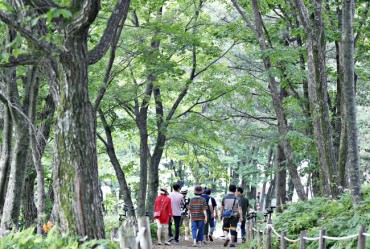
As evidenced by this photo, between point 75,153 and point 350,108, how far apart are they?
17.2ft

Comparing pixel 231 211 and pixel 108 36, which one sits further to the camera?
pixel 231 211

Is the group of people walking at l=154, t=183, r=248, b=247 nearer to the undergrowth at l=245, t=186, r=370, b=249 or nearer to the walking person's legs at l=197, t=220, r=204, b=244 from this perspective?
the walking person's legs at l=197, t=220, r=204, b=244

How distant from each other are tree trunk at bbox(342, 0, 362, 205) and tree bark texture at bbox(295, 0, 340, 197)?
2770mm

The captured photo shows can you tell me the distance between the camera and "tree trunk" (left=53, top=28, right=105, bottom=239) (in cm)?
832

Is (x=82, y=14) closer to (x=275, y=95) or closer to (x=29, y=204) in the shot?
(x=275, y=95)

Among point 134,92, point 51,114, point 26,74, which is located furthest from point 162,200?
point 134,92

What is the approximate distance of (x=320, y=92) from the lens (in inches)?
556

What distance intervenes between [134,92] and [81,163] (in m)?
13.4

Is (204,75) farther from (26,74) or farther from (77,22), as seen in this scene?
(77,22)

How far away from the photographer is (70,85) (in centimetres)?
Answer: 837

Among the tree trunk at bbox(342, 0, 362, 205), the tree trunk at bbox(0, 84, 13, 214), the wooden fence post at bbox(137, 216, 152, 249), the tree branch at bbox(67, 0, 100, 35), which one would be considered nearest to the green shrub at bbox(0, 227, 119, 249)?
the wooden fence post at bbox(137, 216, 152, 249)

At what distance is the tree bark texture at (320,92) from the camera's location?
1384 centimetres

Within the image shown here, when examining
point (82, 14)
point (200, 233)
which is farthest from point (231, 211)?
point (82, 14)

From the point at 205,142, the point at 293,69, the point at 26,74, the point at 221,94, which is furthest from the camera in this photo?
Result: the point at 205,142
